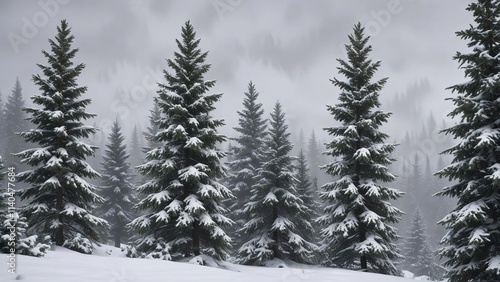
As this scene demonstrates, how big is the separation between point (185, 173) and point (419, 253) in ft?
138

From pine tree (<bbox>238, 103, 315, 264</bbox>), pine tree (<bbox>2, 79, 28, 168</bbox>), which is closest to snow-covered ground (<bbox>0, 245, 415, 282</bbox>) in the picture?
pine tree (<bbox>238, 103, 315, 264</bbox>)

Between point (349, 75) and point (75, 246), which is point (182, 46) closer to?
point (349, 75)

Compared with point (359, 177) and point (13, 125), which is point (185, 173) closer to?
point (359, 177)

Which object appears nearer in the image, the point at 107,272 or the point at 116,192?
the point at 107,272

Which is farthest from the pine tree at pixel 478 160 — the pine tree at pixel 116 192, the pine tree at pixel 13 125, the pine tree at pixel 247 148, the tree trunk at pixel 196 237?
the pine tree at pixel 13 125

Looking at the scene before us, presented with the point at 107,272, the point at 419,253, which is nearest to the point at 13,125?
the point at 107,272

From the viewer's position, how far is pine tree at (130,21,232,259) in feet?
48.6

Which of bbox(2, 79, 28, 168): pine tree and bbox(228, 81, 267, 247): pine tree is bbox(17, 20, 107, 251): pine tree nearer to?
bbox(228, 81, 267, 247): pine tree

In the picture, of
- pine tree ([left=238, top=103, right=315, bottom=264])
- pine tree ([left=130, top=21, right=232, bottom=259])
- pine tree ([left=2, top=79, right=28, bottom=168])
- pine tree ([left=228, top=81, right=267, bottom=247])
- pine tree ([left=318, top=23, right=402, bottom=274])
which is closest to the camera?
pine tree ([left=130, top=21, right=232, bottom=259])

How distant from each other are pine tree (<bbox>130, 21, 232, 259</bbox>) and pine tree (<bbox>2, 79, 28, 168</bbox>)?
45544 mm

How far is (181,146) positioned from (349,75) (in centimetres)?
1023

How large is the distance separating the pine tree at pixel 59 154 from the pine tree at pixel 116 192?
1620 cm

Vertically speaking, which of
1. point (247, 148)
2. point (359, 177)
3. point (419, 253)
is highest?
point (247, 148)

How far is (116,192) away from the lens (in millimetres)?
32656
